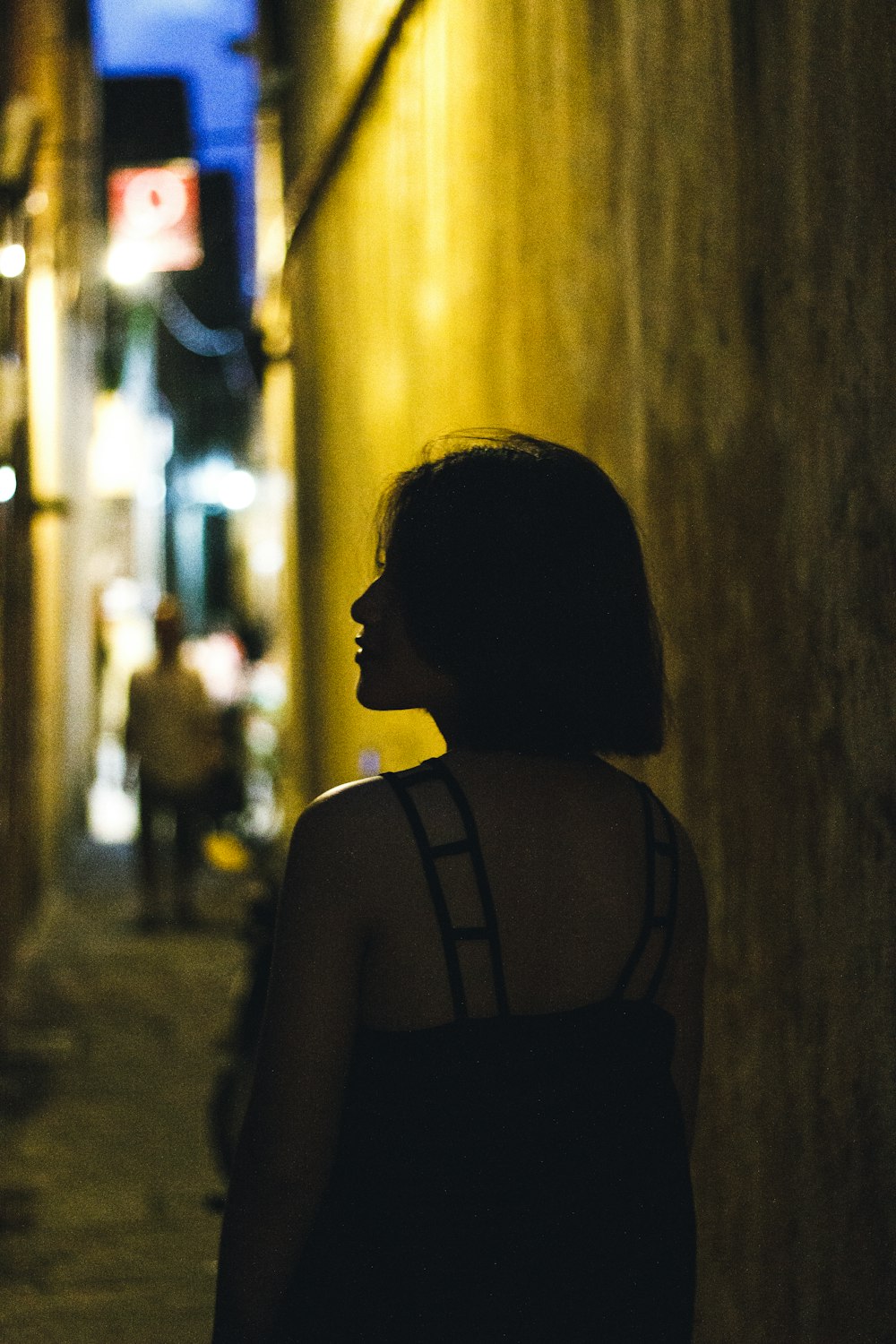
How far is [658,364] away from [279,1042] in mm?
1990

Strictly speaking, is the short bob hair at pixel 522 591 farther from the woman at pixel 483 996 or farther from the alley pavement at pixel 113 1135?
the alley pavement at pixel 113 1135

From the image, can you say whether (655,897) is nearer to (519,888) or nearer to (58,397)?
(519,888)

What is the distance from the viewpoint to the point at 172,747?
1085cm

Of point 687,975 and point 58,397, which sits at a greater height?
point 58,397

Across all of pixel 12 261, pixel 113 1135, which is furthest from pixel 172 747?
pixel 113 1135

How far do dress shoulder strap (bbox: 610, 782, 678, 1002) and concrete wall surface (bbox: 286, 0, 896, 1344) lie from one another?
24.9 inches

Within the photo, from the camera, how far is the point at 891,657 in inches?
93.1

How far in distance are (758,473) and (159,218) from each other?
530 inches

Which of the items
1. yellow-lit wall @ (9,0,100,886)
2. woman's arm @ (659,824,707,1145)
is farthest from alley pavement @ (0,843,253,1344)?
woman's arm @ (659,824,707,1145)

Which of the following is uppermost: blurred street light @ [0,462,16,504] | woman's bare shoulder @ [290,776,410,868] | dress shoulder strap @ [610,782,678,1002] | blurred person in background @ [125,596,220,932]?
blurred street light @ [0,462,16,504]

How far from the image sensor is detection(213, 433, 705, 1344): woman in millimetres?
1691

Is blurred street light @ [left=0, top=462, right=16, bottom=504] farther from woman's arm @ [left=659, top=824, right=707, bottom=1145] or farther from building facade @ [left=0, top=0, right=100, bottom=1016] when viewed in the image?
woman's arm @ [left=659, top=824, right=707, bottom=1145]

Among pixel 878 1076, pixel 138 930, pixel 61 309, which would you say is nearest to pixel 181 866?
pixel 138 930

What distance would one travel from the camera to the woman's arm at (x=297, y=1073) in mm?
Answer: 1687
